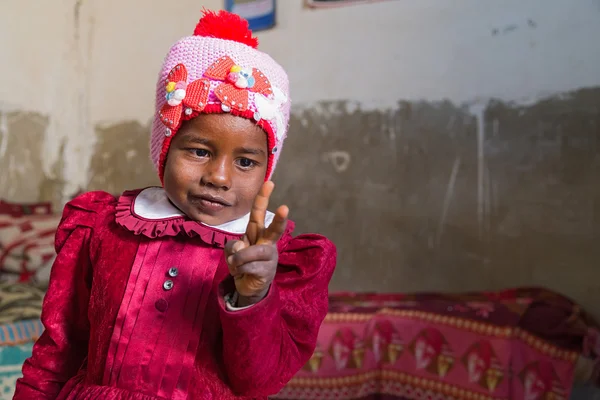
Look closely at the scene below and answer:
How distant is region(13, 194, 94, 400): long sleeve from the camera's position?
97 cm

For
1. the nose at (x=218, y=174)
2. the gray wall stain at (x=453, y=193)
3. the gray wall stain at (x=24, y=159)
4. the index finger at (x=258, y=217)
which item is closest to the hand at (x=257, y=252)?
the index finger at (x=258, y=217)

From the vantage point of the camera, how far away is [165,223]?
2.97 feet

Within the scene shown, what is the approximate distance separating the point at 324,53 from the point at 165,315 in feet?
6.34

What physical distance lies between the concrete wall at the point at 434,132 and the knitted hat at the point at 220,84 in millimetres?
1470

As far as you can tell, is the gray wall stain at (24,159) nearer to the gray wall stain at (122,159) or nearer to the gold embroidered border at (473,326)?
the gray wall stain at (122,159)

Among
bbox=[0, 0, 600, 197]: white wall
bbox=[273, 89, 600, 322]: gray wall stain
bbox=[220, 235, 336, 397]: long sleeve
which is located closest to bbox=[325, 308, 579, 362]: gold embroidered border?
bbox=[273, 89, 600, 322]: gray wall stain

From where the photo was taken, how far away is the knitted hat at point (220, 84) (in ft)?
2.95

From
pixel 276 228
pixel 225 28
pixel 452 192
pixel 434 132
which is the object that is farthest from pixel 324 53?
pixel 276 228

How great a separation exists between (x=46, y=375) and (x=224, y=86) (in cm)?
61

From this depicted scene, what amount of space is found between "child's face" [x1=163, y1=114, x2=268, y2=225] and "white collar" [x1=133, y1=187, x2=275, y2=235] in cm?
2

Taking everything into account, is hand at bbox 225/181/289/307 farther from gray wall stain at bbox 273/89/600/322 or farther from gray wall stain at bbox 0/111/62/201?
gray wall stain at bbox 0/111/62/201

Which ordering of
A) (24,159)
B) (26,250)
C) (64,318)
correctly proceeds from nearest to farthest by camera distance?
(64,318) → (26,250) → (24,159)

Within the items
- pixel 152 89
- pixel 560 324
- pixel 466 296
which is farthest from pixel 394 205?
pixel 152 89

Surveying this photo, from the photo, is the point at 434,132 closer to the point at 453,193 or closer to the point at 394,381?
the point at 453,193
